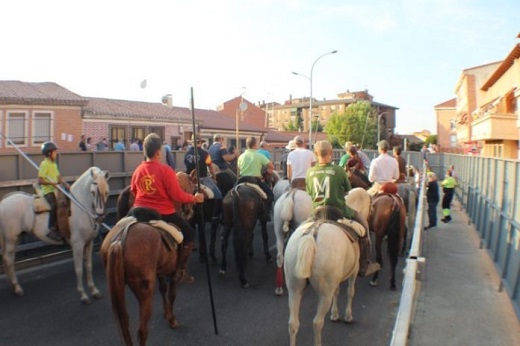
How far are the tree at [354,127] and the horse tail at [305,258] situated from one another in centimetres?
6486

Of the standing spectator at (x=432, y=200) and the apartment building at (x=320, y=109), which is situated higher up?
the apartment building at (x=320, y=109)

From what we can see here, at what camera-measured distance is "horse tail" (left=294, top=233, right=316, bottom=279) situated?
462 cm

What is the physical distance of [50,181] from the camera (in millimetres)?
7359

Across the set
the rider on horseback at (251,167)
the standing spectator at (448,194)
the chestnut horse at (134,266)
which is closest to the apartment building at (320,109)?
the standing spectator at (448,194)

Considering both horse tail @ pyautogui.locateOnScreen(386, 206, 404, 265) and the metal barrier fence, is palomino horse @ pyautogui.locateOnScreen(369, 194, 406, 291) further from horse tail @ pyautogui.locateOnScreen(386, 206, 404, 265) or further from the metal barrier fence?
the metal barrier fence

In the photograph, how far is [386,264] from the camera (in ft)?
30.9

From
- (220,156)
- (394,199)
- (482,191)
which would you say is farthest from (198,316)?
(482,191)

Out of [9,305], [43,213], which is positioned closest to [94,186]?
[43,213]

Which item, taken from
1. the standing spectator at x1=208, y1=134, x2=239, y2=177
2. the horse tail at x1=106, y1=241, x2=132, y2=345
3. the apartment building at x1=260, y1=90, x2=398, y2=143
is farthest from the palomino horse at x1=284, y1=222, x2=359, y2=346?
the apartment building at x1=260, y1=90, x2=398, y2=143

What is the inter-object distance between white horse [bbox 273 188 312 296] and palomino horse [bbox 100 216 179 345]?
2.78 m

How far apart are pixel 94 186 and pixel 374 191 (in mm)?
5213

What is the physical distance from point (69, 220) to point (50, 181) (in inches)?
29.7

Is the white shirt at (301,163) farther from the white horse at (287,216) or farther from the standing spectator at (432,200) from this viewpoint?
the standing spectator at (432,200)

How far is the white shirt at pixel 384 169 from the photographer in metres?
8.41
